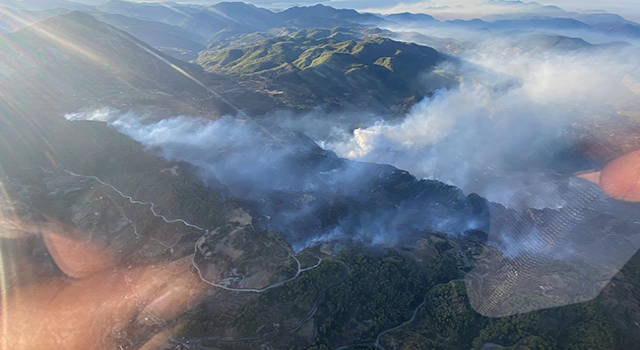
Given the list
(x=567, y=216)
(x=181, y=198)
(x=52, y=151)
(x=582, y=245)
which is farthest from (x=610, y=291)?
(x=52, y=151)

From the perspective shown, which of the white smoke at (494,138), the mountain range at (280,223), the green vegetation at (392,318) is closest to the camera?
the green vegetation at (392,318)

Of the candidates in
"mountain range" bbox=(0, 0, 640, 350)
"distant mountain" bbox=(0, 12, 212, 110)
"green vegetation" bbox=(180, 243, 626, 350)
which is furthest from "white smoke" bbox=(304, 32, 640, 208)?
"distant mountain" bbox=(0, 12, 212, 110)

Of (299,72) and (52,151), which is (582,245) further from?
(299,72)

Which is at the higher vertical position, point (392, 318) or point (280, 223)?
point (280, 223)

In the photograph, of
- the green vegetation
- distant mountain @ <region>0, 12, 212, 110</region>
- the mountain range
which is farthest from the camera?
distant mountain @ <region>0, 12, 212, 110</region>

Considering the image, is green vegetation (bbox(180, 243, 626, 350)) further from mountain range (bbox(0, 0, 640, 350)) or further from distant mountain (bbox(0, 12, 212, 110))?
distant mountain (bbox(0, 12, 212, 110))

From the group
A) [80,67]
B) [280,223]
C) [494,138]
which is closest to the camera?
[280,223]

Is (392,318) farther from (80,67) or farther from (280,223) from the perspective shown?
(80,67)

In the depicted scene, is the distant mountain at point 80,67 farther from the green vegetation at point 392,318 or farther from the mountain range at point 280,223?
the green vegetation at point 392,318

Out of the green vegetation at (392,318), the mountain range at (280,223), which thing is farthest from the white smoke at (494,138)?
the green vegetation at (392,318)

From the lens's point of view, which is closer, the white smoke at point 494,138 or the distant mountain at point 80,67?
the white smoke at point 494,138

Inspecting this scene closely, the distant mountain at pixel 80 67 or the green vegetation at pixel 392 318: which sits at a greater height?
the distant mountain at pixel 80 67

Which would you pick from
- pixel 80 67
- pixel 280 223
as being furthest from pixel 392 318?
pixel 80 67
